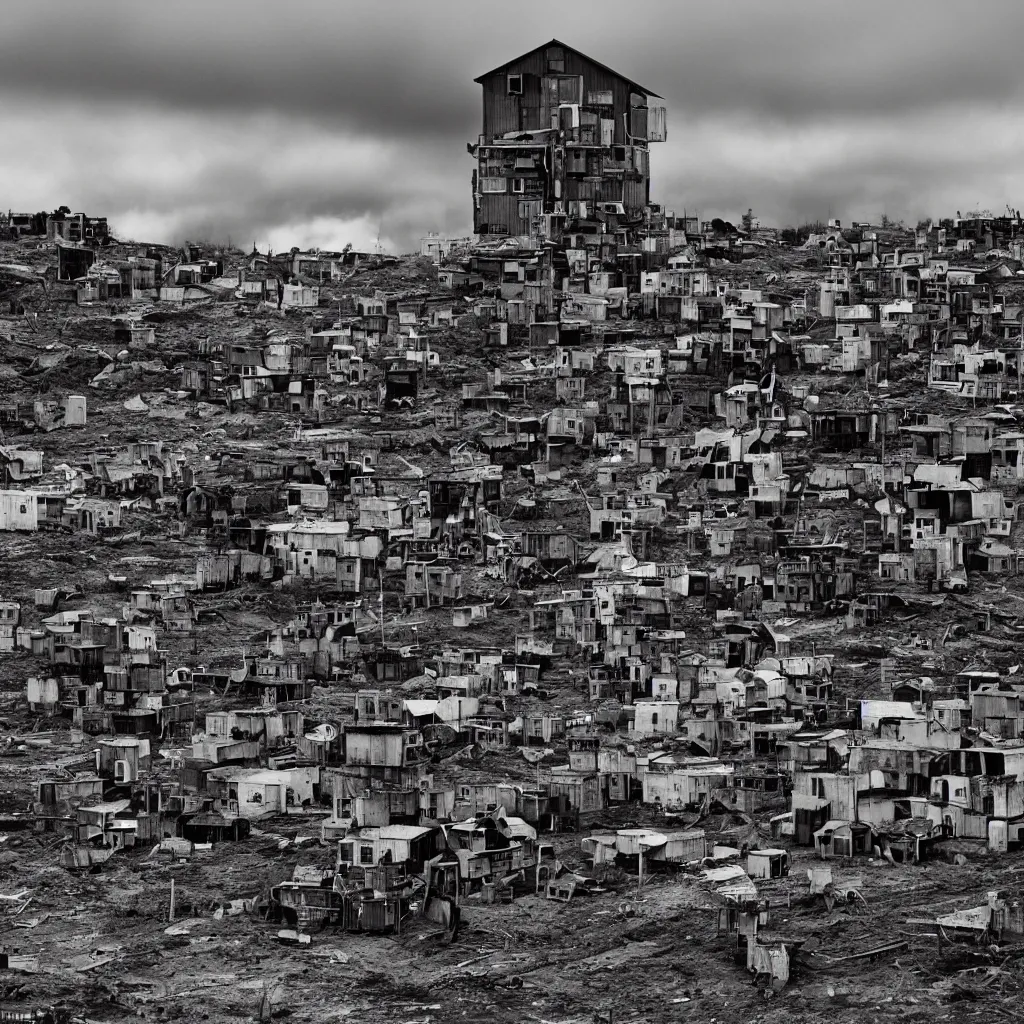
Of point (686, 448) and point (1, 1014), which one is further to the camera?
point (686, 448)

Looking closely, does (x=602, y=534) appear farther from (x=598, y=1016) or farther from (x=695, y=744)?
(x=598, y=1016)

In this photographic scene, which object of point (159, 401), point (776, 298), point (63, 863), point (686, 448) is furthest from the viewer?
point (776, 298)

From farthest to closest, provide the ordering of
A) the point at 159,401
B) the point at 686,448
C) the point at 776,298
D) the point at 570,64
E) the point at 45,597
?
the point at 570,64, the point at 776,298, the point at 159,401, the point at 686,448, the point at 45,597

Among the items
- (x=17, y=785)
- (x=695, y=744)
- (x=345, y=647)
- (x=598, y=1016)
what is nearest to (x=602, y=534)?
(x=345, y=647)

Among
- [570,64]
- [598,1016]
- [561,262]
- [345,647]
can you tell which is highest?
[570,64]

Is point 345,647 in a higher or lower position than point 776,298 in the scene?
lower

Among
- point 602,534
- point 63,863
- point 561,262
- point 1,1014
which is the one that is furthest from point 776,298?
point 1,1014
